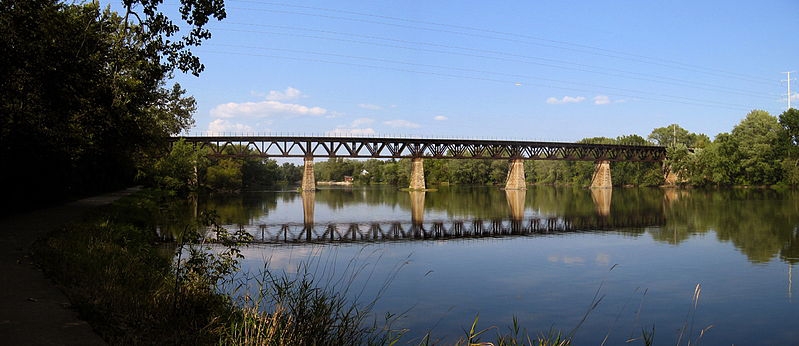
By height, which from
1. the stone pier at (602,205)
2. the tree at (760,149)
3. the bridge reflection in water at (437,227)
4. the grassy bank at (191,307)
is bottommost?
the stone pier at (602,205)

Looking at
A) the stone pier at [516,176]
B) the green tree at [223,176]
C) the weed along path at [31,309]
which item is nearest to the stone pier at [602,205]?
the stone pier at [516,176]

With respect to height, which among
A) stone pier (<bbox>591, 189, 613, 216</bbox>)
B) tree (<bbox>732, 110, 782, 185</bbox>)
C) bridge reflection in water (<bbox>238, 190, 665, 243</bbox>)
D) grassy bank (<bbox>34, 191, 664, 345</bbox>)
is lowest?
stone pier (<bbox>591, 189, 613, 216</bbox>)

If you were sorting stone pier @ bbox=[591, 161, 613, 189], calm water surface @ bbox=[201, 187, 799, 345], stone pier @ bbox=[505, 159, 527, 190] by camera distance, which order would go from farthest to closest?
stone pier @ bbox=[591, 161, 613, 189] → stone pier @ bbox=[505, 159, 527, 190] → calm water surface @ bbox=[201, 187, 799, 345]

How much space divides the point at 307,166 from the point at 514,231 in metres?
66.5

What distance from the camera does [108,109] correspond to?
2430cm

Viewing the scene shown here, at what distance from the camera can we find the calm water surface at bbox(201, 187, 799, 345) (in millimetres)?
11944

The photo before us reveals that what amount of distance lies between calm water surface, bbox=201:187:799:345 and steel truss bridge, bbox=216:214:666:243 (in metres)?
0.12

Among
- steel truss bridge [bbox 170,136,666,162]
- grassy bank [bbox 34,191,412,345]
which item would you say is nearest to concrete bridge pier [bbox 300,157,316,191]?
steel truss bridge [bbox 170,136,666,162]

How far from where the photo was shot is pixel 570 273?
18016 millimetres

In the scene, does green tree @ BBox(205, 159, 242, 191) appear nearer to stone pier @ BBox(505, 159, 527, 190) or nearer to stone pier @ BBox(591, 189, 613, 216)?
stone pier @ BBox(505, 159, 527, 190)

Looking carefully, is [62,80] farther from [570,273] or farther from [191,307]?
[570,273]

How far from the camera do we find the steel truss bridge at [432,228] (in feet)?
94.3

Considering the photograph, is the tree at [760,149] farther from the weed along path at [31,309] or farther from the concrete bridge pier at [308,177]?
the weed along path at [31,309]

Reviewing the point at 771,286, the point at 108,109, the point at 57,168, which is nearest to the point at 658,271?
the point at 771,286
